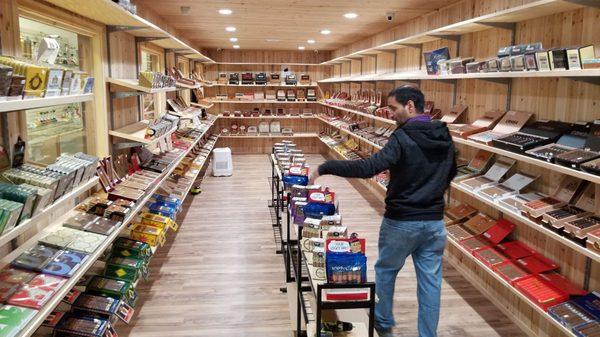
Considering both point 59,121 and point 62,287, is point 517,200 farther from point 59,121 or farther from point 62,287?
→ point 59,121

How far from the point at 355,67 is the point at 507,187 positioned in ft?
22.5

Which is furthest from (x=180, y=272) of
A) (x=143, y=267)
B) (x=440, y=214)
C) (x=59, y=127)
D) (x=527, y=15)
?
(x=527, y=15)

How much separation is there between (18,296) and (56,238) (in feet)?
2.27

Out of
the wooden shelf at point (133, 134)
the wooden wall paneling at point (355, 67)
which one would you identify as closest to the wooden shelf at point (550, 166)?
the wooden shelf at point (133, 134)

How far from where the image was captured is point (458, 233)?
4086 mm

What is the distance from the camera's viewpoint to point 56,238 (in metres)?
2.81

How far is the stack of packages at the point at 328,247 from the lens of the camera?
8.00 ft

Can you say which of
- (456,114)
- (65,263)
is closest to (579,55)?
(456,114)

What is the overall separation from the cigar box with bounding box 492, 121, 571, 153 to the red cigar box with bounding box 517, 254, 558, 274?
832 mm

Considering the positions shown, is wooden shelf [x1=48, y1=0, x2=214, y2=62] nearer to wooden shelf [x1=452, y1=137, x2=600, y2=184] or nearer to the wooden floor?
the wooden floor

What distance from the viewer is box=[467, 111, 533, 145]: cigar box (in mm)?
3559

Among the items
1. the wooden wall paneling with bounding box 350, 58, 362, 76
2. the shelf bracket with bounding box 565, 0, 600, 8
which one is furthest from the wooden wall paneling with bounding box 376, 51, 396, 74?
the shelf bracket with bounding box 565, 0, 600, 8

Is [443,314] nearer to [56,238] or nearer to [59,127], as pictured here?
[56,238]

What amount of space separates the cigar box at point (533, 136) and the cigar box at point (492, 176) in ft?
1.36
